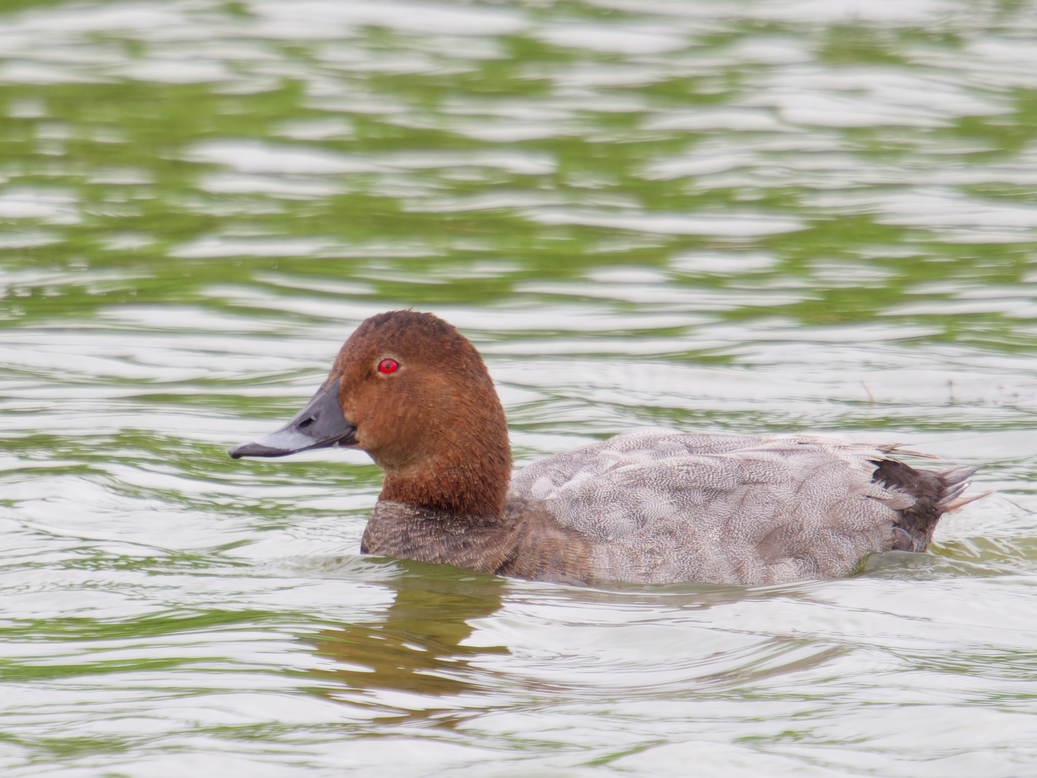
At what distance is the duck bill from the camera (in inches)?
277

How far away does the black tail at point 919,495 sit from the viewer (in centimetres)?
723

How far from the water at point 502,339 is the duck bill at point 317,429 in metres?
0.53

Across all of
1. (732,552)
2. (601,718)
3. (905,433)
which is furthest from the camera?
(905,433)

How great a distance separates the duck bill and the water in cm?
53

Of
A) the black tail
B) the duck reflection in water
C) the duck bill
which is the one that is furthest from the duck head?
the black tail

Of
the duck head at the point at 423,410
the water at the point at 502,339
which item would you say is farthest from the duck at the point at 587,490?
the water at the point at 502,339

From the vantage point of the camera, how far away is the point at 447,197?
45.0ft

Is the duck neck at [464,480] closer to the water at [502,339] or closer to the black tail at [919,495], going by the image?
the water at [502,339]

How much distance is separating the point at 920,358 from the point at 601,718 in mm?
5620

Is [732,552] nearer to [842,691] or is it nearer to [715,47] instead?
[842,691]

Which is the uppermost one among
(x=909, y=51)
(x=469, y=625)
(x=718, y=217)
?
(x=909, y=51)

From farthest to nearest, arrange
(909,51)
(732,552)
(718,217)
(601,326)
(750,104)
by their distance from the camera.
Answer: (909,51) → (750,104) → (718,217) → (601,326) → (732,552)

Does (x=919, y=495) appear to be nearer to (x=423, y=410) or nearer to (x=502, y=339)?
(x=423, y=410)

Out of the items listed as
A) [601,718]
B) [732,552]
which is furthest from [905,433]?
[601,718]
